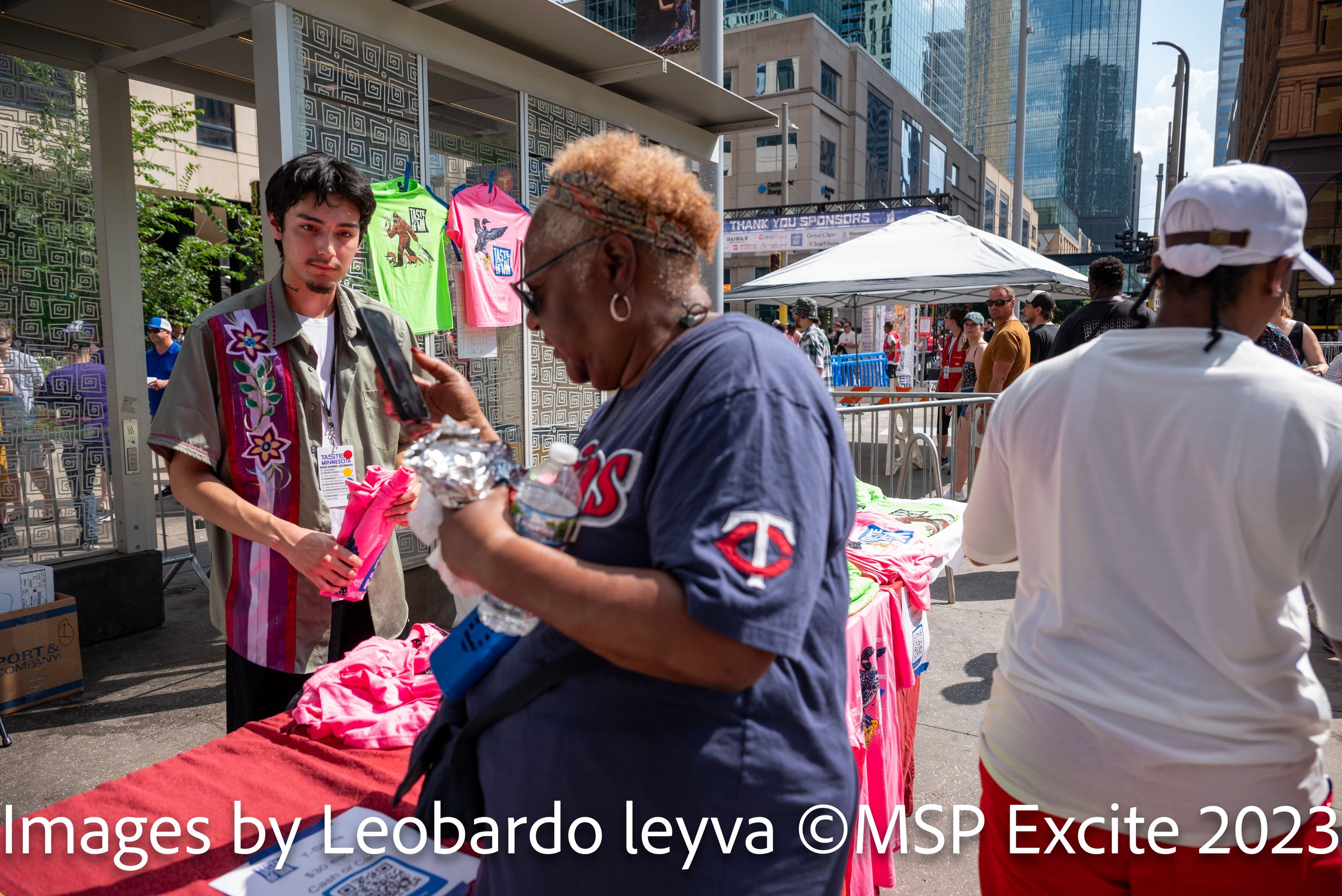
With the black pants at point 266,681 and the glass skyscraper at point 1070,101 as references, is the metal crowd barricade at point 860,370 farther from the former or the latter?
the glass skyscraper at point 1070,101

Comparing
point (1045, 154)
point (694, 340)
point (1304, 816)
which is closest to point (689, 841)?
point (694, 340)

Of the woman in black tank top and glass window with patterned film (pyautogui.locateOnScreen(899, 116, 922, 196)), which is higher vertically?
glass window with patterned film (pyautogui.locateOnScreen(899, 116, 922, 196))

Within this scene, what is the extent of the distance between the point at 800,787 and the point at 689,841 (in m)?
0.17

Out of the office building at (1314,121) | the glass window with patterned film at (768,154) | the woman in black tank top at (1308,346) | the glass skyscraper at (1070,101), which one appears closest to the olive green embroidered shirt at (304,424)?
the woman in black tank top at (1308,346)

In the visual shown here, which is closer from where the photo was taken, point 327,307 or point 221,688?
point 327,307

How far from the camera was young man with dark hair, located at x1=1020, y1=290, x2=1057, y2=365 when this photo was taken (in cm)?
933

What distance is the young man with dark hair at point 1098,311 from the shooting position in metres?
5.82

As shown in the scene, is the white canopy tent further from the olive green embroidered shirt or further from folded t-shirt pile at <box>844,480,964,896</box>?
the olive green embroidered shirt

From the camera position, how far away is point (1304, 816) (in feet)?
4.85

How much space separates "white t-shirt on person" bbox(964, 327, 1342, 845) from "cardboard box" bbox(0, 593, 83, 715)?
4.88 m

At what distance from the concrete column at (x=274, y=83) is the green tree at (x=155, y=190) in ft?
6.20

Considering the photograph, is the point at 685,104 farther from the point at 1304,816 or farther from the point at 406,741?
the point at 1304,816

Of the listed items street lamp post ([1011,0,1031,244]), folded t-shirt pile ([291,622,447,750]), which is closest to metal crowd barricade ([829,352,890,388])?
street lamp post ([1011,0,1031,244])

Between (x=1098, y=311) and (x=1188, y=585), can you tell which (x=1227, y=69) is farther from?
(x=1188, y=585)
